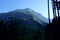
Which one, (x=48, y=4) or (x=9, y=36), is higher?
(x=48, y=4)

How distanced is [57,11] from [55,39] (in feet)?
21.9

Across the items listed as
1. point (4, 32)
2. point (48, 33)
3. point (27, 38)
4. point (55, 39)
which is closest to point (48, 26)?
point (48, 33)

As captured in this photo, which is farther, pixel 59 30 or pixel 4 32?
pixel 4 32

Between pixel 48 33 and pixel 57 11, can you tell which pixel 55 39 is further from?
pixel 57 11

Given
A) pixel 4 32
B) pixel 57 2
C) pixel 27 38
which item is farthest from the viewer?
pixel 27 38

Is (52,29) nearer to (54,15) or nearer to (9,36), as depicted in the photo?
(54,15)

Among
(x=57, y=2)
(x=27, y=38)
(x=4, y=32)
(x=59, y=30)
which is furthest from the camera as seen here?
(x=27, y=38)

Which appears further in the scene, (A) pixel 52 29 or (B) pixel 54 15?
(B) pixel 54 15

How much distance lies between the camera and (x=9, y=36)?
35156 millimetres

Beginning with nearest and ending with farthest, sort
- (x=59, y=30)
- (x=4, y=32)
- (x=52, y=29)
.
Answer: (x=59, y=30)
(x=52, y=29)
(x=4, y=32)

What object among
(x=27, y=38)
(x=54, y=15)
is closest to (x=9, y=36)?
(x=54, y=15)

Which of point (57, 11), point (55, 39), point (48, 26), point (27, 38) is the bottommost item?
point (27, 38)

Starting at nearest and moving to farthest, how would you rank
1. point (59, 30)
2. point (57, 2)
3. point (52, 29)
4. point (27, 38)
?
point (59, 30), point (52, 29), point (57, 2), point (27, 38)

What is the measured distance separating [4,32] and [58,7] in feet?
36.6
